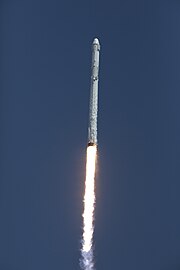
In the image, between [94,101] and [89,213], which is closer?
[94,101]

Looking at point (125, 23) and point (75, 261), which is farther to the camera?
point (125, 23)

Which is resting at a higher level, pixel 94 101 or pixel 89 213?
pixel 94 101

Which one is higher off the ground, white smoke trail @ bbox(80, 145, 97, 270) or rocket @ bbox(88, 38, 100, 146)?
rocket @ bbox(88, 38, 100, 146)

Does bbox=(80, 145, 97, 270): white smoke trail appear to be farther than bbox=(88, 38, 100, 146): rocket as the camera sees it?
Yes

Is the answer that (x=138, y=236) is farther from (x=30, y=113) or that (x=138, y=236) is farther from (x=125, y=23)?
(x=125, y=23)

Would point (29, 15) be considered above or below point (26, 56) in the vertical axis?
above

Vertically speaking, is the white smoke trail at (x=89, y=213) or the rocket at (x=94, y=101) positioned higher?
the rocket at (x=94, y=101)

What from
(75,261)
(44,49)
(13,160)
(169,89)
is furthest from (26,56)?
(75,261)

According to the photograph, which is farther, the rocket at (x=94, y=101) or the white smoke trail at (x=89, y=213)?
the white smoke trail at (x=89, y=213)
